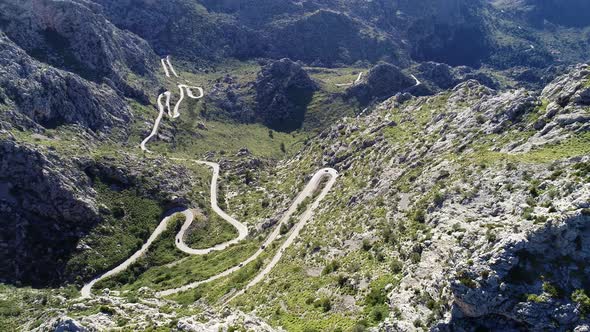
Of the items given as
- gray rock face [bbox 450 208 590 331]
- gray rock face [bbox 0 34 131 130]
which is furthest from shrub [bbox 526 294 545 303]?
gray rock face [bbox 0 34 131 130]

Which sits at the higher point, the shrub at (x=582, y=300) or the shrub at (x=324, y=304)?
the shrub at (x=582, y=300)

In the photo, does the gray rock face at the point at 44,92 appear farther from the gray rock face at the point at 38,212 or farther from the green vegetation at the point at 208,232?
the green vegetation at the point at 208,232

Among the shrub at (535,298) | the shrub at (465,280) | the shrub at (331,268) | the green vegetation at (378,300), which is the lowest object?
the shrub at (331,268)

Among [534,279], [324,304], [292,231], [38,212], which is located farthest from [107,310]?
[38,212]

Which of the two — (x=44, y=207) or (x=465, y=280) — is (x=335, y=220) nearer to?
(x=465, y=280)

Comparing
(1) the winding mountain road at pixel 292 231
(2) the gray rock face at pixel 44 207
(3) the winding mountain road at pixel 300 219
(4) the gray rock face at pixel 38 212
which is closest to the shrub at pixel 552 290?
(3) the winding mountain road at pixel 300 219
